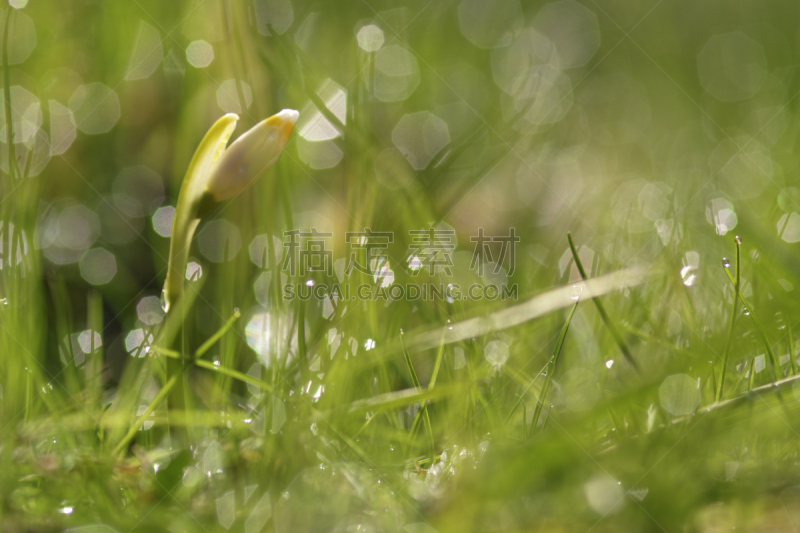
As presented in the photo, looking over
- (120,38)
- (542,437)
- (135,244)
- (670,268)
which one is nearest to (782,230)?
(670,268)

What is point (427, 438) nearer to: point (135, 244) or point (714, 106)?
point (135, 244)

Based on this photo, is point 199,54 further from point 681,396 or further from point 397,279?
point 681,396

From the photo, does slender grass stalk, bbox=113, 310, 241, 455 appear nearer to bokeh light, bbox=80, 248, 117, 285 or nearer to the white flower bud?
the white flower bud

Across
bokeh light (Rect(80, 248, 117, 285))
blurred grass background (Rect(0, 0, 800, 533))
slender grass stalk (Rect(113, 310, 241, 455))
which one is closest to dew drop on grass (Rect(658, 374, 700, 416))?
blurred grass background (Rect(0, 0, 800, 533))

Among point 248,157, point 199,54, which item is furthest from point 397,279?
point 199,54

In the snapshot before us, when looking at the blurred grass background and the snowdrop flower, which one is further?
the snowdrop flower

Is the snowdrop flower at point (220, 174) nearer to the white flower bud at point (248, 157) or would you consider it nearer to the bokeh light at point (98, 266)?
→ the white flower bud at point (248, 157)
